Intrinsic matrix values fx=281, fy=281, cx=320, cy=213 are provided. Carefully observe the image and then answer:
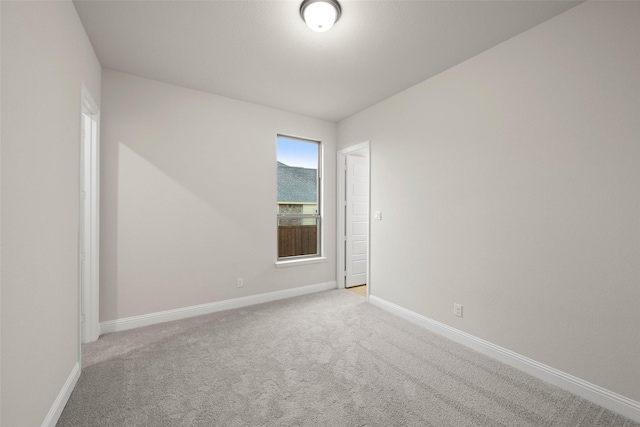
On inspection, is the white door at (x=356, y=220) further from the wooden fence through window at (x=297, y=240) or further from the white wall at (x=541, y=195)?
the white wall at (x=541, y=195)

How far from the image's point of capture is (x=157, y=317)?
3.10 m

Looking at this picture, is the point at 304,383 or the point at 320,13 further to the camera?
the point at 304,383

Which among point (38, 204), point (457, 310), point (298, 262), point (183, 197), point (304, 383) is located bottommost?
point (304, 383)

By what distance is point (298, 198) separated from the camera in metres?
4.25

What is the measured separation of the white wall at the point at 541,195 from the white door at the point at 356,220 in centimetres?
142

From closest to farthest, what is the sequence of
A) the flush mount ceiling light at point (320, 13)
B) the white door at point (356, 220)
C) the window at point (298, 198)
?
the flush mount ceiling light at point (320, 13) → the window at point (298, 198) → the white door at point (356, 220)

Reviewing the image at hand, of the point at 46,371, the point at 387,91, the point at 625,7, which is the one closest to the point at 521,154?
the point at 625,7

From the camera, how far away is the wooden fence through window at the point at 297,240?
13.7 feet

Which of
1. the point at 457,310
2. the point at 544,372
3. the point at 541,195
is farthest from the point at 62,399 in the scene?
the point at 541,195

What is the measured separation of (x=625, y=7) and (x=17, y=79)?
336cm

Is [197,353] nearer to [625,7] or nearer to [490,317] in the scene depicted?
[490,317]

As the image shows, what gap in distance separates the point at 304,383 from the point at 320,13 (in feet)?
8.59

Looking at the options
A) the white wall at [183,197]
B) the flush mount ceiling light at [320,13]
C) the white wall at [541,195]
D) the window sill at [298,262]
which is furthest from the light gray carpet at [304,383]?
the flush mount ceiling light at [320,13]

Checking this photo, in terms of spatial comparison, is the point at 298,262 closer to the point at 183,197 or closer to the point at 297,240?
the point at 297,240
